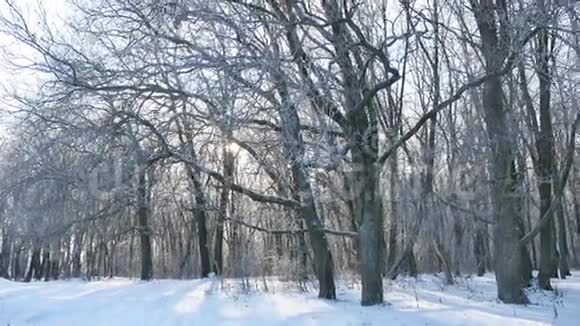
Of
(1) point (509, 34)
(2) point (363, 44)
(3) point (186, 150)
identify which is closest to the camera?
(1) point (509, 34)

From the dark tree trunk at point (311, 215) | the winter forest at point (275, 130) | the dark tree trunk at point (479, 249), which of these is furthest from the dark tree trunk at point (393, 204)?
the dark tree trunk at point (479, 249)

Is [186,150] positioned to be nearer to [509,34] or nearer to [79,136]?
[79,136]

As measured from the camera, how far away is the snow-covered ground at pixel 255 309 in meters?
9.26

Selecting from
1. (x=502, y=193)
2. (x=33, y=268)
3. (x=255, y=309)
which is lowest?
(x=255, y=309)

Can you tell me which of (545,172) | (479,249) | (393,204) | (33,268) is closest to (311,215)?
(393,204)

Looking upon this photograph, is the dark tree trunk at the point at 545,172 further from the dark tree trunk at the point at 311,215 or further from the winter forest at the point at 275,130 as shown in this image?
the dark tree trunk at the point at 311,215

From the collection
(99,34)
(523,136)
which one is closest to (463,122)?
(523,136)

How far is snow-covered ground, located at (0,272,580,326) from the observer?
364 inches

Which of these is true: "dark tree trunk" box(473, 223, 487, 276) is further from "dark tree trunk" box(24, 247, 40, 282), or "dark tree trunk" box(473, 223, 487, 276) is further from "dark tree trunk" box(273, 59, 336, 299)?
"dark tree trunk" box(24, 247, 40, 282)

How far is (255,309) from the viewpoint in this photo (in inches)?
412

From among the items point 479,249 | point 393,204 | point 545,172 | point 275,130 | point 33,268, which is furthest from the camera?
point 33,268

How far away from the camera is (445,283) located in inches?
721

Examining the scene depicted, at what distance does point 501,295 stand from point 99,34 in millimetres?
9505

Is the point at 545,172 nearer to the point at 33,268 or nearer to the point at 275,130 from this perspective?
the point at 275,130
